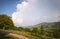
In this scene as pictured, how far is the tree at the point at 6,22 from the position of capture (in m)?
4.16

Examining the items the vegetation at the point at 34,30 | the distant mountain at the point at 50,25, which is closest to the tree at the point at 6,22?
the vegetation at the point at 34,30

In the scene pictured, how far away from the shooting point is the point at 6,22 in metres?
4.19

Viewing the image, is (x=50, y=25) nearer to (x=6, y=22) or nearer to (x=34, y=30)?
(x=34, y=30)

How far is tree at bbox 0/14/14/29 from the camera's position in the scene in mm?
4156

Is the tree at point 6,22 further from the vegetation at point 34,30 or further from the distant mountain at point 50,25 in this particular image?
the distant mountain at point 50,25

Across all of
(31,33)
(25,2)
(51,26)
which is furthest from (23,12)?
(51,26)

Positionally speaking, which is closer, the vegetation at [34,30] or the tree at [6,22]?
the vegetation at [34,30]

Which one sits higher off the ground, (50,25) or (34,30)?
(50,25)

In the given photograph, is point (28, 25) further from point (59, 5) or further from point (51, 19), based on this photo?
point (59, 5)

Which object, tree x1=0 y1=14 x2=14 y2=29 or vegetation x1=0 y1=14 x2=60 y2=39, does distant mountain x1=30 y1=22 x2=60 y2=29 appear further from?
tree x1=0 y1=14 x2=14 y2=29

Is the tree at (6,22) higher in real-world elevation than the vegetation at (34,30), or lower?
higher

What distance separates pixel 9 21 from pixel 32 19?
2.31 ft

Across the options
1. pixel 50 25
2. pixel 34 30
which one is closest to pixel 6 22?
pixel 34 30

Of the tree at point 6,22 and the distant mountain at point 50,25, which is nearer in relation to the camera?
the distant mountain at point 50,25
